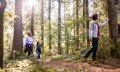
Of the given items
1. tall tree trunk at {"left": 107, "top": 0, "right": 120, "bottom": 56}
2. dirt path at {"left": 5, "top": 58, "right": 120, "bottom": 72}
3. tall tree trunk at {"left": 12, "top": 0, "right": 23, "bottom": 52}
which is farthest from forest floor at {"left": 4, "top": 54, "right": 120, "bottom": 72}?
tall tree trunk at {"left": 12, "top": 0, "right": 23, "bottom": 52}

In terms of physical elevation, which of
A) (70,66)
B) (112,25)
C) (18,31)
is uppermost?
(112,25)

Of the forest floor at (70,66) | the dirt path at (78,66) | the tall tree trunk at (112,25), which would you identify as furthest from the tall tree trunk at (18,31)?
the tall tree trunk at (112,25)

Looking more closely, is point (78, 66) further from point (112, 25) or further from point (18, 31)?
point (18, 31)

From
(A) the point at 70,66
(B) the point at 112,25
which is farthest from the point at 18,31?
(A) the point at 70,66

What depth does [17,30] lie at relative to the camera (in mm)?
18344

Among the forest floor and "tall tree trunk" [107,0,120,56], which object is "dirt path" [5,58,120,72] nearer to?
the forest floor

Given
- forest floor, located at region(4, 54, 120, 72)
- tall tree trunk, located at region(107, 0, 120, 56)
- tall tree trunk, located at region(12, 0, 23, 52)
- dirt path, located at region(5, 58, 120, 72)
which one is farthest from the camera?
tall tree trunk, located at region(12, 0, 23, 52)

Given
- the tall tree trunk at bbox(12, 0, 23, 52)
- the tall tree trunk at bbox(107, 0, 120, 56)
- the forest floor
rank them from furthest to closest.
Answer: the tall tree trunk at bbox(12, 0, 23, 52) → the tall tree trunk at bbox(107, 0, 120, 56) → the forest floor

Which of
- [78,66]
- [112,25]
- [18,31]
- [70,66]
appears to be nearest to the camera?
[78,66]

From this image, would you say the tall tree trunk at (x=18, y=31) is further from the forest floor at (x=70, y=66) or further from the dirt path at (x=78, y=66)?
the dirt path at (x=78, y=66)

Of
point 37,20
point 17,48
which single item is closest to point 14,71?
point 17,48

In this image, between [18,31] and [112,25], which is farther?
[18,31]

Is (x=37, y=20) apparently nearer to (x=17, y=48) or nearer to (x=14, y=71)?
(x=17, y=48)

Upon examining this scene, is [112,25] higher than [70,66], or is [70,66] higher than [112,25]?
[112,25]
